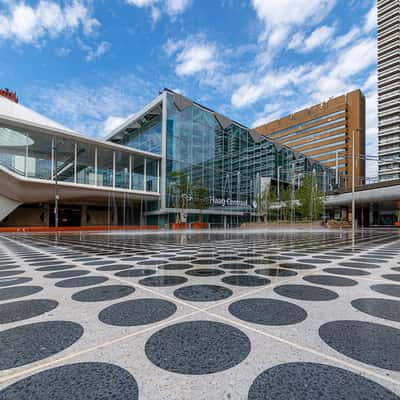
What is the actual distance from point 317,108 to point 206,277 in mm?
88038

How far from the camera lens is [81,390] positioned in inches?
41.2

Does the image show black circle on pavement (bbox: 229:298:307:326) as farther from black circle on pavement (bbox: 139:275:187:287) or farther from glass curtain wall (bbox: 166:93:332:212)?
glass curtain wall (bbox: 166:93:332:212)

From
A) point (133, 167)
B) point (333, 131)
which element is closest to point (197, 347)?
point (133, 167)

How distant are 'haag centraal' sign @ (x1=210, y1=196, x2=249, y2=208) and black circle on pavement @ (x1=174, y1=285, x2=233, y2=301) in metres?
29.4

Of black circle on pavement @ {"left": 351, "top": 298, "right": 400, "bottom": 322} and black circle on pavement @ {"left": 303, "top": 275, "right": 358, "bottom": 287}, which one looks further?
black circle on pavement @ {"left": 303, "top": 275, "right": 358, "bottom": 287}

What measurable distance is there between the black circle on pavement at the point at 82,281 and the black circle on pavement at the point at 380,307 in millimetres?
3167

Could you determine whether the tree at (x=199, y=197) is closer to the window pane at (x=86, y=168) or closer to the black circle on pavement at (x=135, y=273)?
the window pane at (x=86, y=168)

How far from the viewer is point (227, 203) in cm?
3434

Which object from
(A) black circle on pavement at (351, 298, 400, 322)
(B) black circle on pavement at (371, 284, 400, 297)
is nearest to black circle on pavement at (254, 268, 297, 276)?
(B) black circle on pavement at (371, 284, 400, 297)

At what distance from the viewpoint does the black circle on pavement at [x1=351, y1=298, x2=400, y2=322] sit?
6.41ft

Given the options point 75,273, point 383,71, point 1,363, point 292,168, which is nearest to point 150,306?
point 1,363

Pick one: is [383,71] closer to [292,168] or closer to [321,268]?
[292,168]

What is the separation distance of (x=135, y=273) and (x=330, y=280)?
3.01 metres

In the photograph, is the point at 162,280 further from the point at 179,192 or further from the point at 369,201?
the point at 369,201
